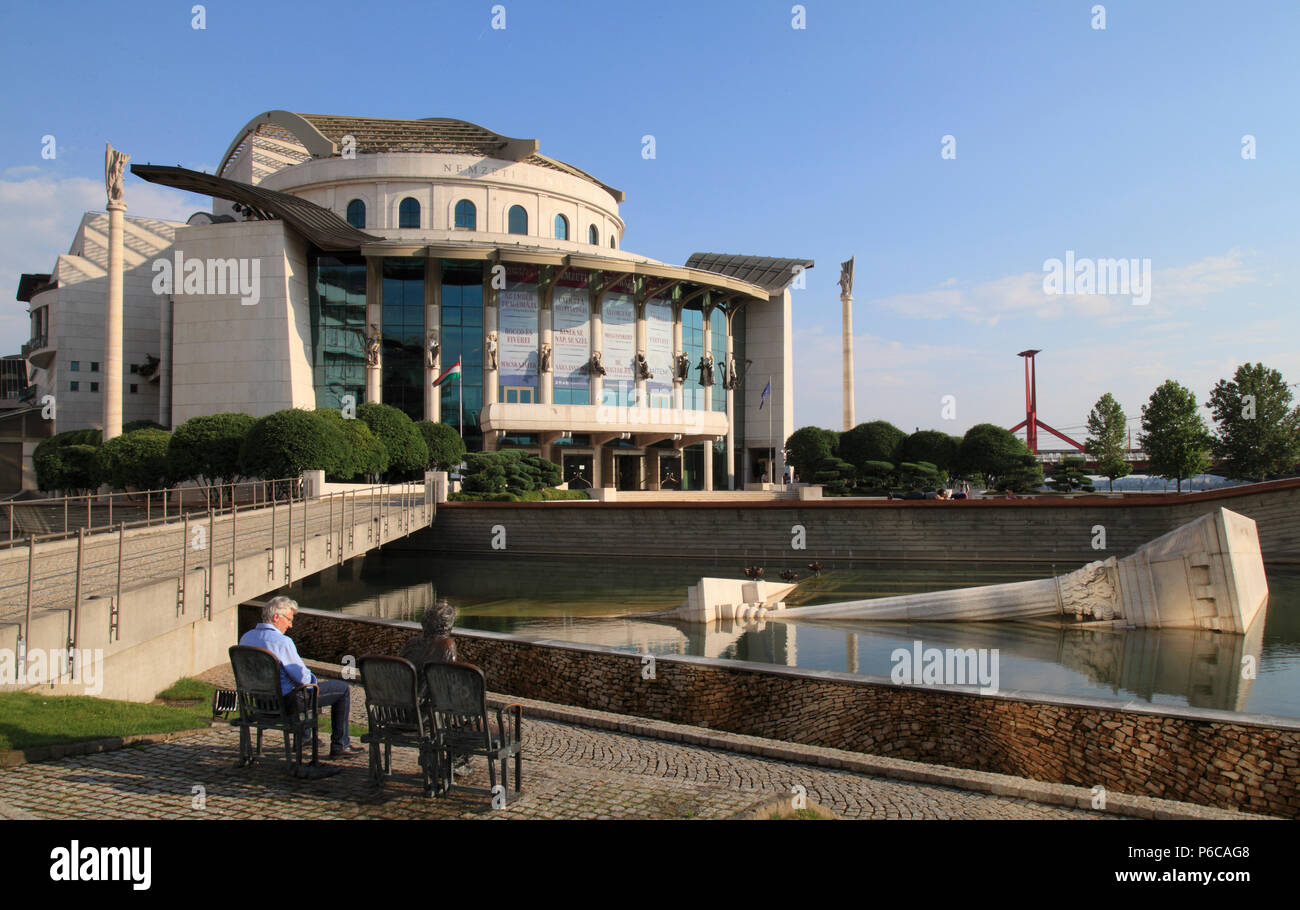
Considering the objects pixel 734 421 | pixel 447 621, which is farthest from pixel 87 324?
pixel 447 621

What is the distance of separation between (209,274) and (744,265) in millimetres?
34060

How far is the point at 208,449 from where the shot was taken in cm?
3159

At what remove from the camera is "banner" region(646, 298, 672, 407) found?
51.6 m

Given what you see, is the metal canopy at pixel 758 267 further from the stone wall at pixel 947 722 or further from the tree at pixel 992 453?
the stone wall at pixel 947 722

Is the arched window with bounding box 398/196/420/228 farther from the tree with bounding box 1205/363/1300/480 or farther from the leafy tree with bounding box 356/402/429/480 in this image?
the tree with bounding box 1205/363/1300/480

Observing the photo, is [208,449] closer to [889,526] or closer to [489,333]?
[489,333]

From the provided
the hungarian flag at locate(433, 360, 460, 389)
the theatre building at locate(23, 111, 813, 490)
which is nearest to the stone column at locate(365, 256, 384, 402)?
the theatre building at locate(23, 111, 813, 490)

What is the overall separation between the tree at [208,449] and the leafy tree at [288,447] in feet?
5.47

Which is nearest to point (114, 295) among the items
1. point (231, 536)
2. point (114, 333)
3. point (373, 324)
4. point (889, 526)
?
point (114, 333)

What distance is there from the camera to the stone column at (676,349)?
52531 millimetres

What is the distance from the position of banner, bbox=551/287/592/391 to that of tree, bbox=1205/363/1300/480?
35.1m

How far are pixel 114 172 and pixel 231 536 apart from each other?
32.6 metres

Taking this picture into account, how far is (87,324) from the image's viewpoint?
5678 centimetres
